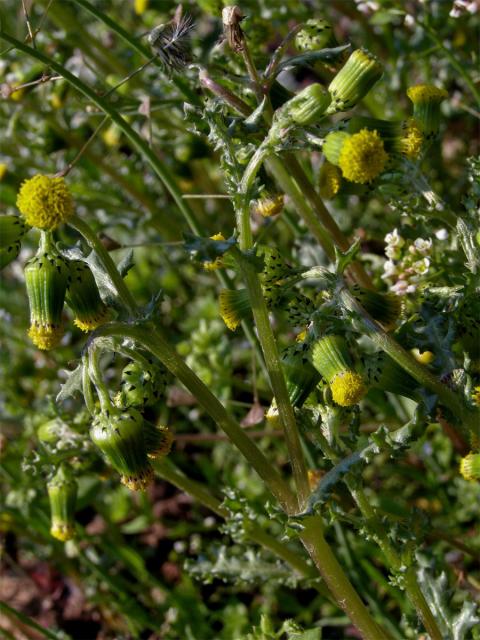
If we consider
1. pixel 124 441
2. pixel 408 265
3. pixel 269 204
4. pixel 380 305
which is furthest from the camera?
pixel 408 265

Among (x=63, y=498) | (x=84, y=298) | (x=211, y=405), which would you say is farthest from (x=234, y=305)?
(x=63, y=498)

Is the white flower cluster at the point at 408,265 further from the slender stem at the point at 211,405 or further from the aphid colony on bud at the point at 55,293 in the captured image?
the aphid colony on bud at the point at 55,293

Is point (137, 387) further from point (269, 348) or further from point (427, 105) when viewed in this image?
point (427, 105)

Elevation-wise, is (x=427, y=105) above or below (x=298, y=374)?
above

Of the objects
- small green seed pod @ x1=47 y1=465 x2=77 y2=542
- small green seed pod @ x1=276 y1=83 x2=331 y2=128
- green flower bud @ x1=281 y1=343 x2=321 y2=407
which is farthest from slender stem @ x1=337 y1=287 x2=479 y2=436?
small green seed pod @ x1=47 y1=465 x2=77 y2=542

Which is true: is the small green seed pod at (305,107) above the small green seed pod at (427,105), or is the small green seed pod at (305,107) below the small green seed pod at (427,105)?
below

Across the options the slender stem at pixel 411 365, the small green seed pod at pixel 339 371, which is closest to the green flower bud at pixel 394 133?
the slender stem at pixel 411 365

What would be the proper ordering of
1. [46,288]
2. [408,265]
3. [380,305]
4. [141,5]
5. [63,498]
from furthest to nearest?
1. [141,5]
2. [63,498]
3. [408,265]
4. [380,305]
5. [46,288]

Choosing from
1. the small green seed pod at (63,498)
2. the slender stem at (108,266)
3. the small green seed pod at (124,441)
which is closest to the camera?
the small green seed pod at (124,441)
